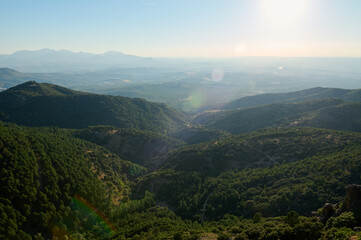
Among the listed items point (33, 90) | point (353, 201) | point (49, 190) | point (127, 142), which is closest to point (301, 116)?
point (127, 142)

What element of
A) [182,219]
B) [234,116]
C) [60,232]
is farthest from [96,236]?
[234,116]

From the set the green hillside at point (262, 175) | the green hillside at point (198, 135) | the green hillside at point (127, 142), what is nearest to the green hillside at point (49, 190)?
the green hillside at point (262, 175)

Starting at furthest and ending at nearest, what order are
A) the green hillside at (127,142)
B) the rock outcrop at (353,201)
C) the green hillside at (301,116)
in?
the green hillside at (301,116) → the green hillside at (127,142) → the rock outcrop at (353,201)

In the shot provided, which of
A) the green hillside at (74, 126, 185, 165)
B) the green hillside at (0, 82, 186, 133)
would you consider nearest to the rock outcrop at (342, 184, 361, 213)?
the green hillside at (74, 126, 185, 165)

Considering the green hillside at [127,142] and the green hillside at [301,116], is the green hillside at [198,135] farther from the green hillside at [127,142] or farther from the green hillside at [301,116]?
the green hillside at [127,142]

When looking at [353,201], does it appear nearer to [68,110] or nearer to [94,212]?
[94,212]

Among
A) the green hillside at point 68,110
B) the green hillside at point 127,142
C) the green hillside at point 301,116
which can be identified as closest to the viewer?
the green hillside at point 127,142

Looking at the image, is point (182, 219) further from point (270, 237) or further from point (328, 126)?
point (328, 126)
